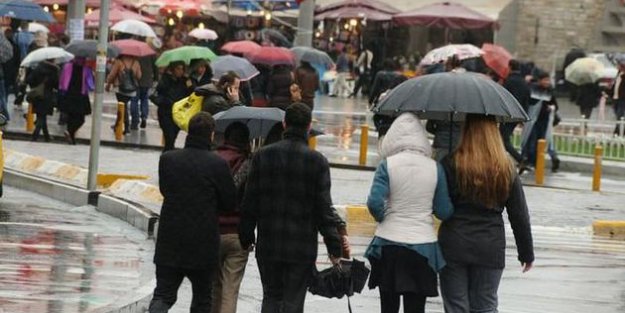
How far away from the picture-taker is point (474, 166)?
9891 mm

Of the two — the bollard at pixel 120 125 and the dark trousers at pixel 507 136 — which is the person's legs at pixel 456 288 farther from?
the bollard at pixel 120 125

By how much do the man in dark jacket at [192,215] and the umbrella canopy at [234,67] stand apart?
446 inches

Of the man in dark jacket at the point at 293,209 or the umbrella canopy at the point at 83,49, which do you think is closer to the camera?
the man in dark jacket at the point at 293,209

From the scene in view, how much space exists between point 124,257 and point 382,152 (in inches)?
231

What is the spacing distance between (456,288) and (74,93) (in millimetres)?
19939

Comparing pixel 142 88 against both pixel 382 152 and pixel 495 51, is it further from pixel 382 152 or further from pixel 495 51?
pixel 382 152

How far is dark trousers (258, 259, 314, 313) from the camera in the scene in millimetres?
10648

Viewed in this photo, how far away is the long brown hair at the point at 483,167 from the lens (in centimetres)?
988

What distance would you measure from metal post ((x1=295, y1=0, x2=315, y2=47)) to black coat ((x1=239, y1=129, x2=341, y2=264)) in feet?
103

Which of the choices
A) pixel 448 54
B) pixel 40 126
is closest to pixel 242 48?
pixel 448 54

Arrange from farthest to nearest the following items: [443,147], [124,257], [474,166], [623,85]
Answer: [623,85]
[443,147]
[124,257]
[474,166]

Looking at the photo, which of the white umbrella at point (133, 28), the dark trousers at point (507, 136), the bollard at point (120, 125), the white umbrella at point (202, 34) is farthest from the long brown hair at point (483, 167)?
the white umbrella at point (202, 34)

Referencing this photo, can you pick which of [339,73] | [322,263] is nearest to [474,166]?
[322,263]

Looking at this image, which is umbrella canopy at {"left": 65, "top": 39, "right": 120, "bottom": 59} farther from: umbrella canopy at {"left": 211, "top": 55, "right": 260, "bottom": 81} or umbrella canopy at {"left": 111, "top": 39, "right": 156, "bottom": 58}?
umbrella canopy at {"left": 211, "top": 55, "right": 260, "bottom": 81}
